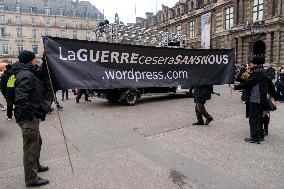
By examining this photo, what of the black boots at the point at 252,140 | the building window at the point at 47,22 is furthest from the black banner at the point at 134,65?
the building window at the point at 47,22

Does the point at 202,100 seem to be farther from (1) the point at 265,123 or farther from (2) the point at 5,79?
(2) the point at 5,79

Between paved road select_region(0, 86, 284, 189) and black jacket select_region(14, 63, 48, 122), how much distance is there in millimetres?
1158

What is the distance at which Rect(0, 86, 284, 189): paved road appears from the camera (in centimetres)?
434

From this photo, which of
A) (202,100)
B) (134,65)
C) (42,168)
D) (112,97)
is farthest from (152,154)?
(112,97)

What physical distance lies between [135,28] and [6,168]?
1308 centimetres

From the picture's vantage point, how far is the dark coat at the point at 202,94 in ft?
25.7

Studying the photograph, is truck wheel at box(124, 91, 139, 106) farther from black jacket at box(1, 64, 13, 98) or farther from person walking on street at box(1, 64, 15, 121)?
black jacket at box(1, 64, 13, 98)

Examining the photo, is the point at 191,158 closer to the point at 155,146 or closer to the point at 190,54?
the point at 155,146

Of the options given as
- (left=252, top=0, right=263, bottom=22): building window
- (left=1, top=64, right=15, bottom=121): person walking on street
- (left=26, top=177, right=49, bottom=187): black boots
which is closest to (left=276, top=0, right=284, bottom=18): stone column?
(left=252, top=0, right=263, bottom=22): building window

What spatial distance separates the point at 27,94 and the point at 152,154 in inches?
109

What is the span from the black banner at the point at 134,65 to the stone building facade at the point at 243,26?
20.8 meters

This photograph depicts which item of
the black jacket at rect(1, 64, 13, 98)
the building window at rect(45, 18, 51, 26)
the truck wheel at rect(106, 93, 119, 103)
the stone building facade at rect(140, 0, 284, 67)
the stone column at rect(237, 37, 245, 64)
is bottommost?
the truck wheel at rect(106, 93, 119, 103)

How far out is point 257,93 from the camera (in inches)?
244

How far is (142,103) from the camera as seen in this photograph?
12406mm
